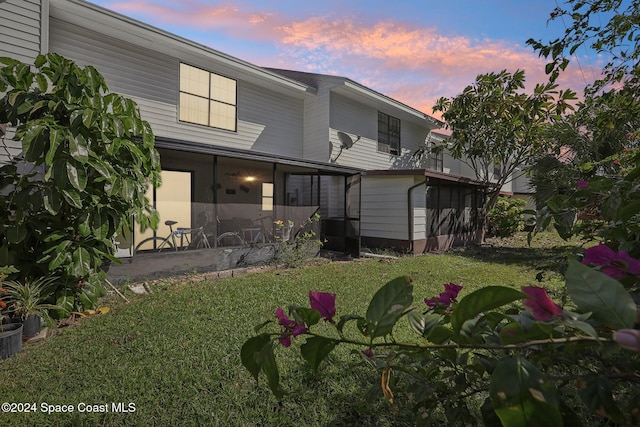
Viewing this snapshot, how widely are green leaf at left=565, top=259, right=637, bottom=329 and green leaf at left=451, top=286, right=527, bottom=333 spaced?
0.08m

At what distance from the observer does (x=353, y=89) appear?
1142 centimetres

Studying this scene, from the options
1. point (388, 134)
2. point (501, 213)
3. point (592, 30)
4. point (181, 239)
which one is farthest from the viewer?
point (501, 213)

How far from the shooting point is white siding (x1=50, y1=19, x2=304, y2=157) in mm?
7137

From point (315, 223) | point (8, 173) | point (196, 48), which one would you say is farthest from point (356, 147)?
point (8, 173)

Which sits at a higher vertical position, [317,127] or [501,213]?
[317,127]

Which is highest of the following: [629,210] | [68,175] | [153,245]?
[68,175]

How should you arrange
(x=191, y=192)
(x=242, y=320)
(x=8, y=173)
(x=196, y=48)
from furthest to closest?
(x=196, y=48) → (x=191, y=192) → (x=242, y=320) → (x=8, y=173)

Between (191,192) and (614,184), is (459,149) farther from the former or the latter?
(614,184)

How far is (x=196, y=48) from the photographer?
8453 millimetres

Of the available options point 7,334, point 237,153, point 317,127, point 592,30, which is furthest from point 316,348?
point 317,127

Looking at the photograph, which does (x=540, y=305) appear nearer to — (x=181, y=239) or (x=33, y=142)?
(x=33, y=142)

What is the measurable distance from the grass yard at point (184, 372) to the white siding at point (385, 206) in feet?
18.3

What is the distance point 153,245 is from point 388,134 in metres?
10.6

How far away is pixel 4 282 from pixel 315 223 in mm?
6951
